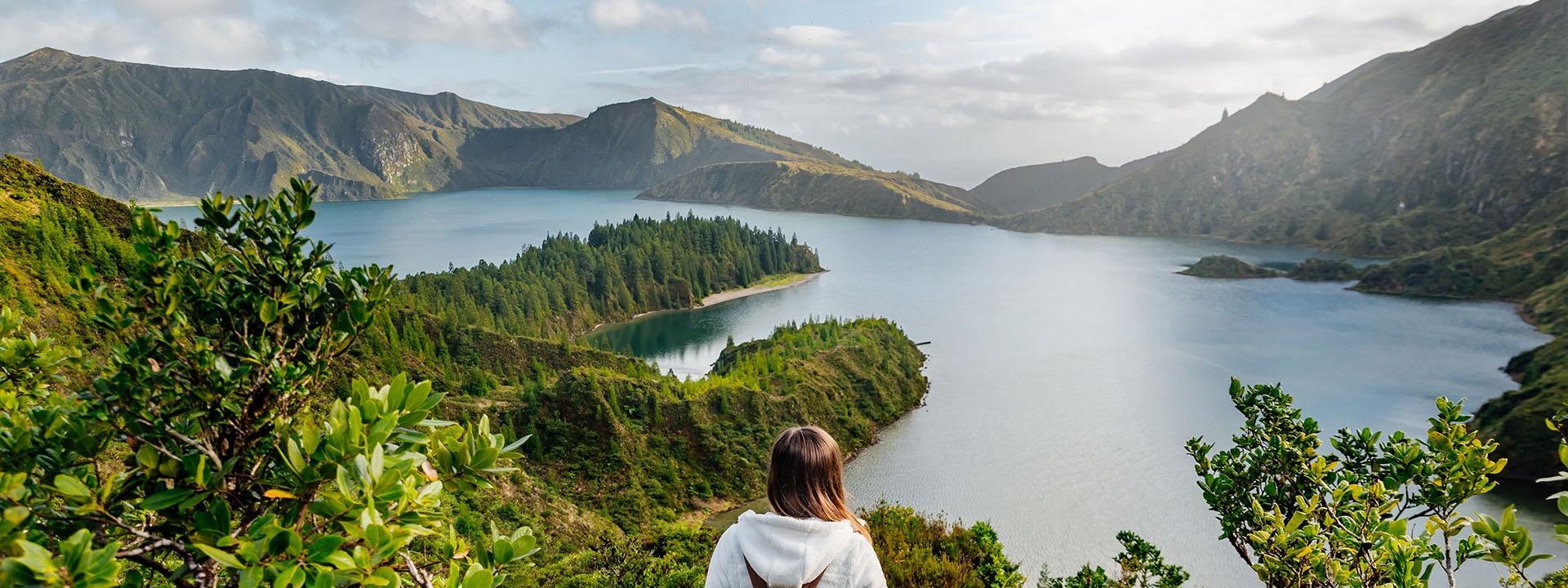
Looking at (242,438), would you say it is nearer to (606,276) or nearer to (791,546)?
(791,546)

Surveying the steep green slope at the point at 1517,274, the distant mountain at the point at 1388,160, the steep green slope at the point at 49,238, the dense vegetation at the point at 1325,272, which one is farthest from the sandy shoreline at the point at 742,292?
the distant mountain at the point at 1388,160

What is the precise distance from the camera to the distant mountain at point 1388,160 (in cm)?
9706

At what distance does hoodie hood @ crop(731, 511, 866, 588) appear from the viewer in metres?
3.05

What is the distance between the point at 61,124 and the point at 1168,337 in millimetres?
256942

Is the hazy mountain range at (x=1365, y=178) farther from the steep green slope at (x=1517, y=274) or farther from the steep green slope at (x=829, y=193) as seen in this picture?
the steep green slope at (x=829, y=193)

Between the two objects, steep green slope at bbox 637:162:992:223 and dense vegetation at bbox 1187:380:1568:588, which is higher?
steep green slope at bbox 637:162:992:223

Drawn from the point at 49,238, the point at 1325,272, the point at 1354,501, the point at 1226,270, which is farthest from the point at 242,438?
the point at 1325,272

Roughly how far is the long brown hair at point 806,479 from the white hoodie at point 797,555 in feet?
0.20

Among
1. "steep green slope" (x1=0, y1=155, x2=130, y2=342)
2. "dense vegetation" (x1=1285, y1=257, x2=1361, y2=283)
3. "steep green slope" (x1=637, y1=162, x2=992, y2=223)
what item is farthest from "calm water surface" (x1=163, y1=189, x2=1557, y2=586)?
"steep green slope" (x1=637, y1=162, x2=992, y2=223)

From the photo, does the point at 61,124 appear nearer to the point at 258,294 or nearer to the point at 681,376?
the point at 681,376

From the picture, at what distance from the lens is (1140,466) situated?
31719 mm

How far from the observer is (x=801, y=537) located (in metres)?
3.08

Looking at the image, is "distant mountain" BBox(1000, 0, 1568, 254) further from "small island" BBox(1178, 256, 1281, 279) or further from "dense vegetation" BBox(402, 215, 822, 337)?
"dense vegetation" BBox(402, 215, 822, 337)

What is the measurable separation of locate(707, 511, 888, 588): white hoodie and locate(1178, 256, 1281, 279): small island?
9390 cm
